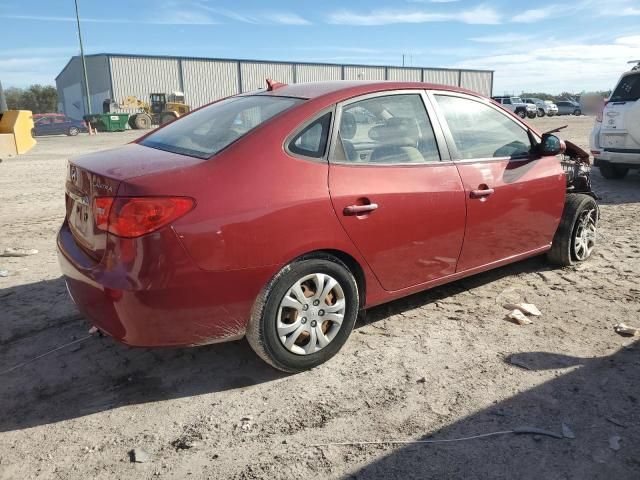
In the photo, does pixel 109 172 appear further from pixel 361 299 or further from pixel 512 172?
pixel 512 172

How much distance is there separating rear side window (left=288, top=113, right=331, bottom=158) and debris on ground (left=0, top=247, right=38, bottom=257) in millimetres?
3913

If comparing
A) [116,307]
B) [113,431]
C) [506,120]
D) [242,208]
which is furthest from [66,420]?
[506,120]

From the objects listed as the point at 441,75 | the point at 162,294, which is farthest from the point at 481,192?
the point at 441,75

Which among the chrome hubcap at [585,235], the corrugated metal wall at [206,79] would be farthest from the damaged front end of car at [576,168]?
the corrugated metal wall at [206,79]

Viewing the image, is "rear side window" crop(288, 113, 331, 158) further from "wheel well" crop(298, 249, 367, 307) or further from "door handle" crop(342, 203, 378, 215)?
"wheel well" crop(298, 249, 367, 307)

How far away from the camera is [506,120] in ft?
14.1

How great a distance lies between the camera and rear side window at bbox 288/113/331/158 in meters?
3.10

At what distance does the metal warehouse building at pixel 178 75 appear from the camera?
48.8 meters

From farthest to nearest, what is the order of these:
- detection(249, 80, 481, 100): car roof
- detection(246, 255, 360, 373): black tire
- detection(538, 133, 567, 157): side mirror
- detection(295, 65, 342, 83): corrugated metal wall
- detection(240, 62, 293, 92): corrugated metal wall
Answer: detection(295, 65, 342, 83): corrugated metal wall, detection(240, 62, 293, 92): corrugated metal wall, detection(538, 133, 567, 157): side mirror, detection(249, 80, 481, 100): car roof, detection(246, 255, 360, 373): black tire

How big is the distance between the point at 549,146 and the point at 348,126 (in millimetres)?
1914

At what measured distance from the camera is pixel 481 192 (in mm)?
3848

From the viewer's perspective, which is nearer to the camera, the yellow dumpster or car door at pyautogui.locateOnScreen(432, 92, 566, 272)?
car door at pyautogui.locateOnScreen(432, 92, 566, 272)

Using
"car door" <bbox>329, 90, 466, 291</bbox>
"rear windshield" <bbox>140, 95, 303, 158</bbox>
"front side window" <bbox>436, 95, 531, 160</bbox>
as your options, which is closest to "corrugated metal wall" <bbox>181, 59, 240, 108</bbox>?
"front side window" <bbox>436, 95, 531, 160</bbox>

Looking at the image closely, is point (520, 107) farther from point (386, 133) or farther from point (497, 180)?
point (386, 133)
